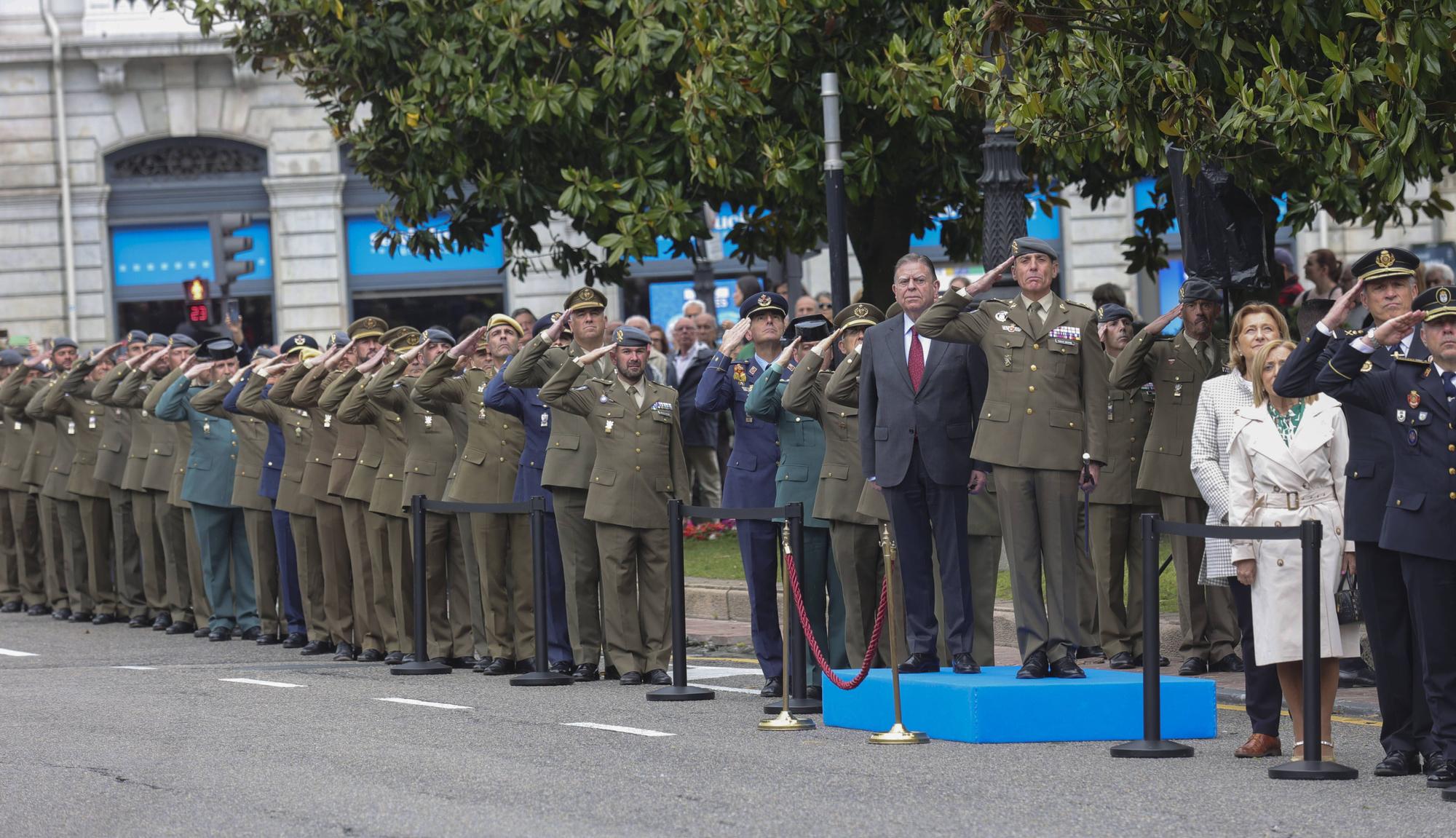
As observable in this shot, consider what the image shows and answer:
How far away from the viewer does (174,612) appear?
693 inches

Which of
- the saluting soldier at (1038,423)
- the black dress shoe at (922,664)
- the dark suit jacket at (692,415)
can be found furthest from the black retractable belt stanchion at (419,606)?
the dark suit jacket at (692,415)

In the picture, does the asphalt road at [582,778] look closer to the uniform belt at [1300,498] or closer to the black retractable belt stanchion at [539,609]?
the black retractable belt stanchion at [539,609]

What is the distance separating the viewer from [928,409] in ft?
35.6

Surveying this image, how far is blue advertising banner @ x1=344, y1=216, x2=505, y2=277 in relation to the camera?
31.2m

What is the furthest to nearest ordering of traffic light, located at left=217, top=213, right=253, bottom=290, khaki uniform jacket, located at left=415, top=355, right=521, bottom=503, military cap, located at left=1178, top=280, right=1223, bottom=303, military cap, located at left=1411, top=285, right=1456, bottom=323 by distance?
traffic light, located at left=217, top=213, right=253, bottom=290
khaki uniform jacket, located at left=415, top=355, right=521, bottom=503
military cap, located at left=1178, top=280, right=1223, bottom=303
military cap, located at left=1411, top=285, right=1456, bottom=323

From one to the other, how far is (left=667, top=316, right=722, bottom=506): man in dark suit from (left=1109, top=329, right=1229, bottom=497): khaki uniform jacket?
6639 mm

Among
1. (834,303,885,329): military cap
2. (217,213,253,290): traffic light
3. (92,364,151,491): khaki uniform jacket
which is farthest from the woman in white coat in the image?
(217,213,253,290): traffic light

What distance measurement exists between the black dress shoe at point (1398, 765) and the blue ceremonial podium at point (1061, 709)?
1.12 metres

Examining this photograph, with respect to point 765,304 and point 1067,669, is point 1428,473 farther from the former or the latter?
point 765,304

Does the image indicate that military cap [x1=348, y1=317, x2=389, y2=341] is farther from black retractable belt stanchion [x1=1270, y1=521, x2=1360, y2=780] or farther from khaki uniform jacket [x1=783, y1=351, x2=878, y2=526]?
black retractable belt stanchion [x1=1270, y1=521, x2=1360, y2=780]

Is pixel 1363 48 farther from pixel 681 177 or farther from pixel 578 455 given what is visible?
pixel 681 177

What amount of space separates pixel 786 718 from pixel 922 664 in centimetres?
72

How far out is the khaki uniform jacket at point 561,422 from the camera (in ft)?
42.7

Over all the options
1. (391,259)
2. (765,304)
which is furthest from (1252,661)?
(391,259)
